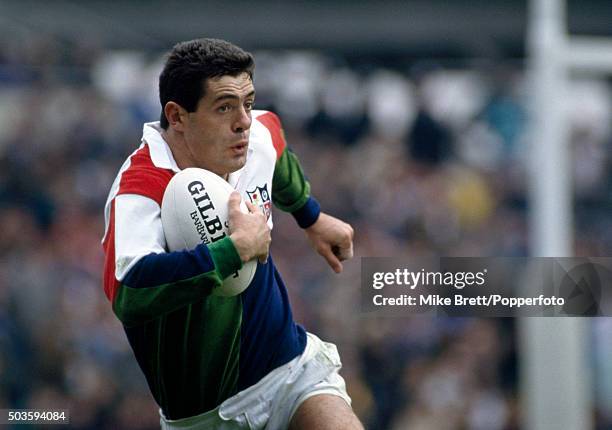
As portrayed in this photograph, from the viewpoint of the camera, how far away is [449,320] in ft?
32.8

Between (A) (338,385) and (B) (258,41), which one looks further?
(B) (258,41)

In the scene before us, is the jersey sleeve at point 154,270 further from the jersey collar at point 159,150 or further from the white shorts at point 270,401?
the white shorts at point 270,401

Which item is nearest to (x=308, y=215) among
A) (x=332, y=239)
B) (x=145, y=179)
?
(x=332, y=239)

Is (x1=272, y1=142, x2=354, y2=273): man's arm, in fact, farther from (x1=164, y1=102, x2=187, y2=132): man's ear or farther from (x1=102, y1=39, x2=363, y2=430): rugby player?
(x1=164, y1=102, x2=187, y2=132): man's ear

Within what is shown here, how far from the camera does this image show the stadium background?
9.46m

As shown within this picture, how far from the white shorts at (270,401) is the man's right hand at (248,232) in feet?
2.34

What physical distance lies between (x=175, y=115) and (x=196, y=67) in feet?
0.72

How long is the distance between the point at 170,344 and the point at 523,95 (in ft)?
27.6

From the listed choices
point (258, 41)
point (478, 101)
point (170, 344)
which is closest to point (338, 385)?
point (170, 344)

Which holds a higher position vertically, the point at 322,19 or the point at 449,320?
the point at 322,19

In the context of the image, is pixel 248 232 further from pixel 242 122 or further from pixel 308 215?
pixel 308 215

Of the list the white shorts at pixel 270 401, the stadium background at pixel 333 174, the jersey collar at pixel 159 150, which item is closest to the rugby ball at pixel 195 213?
the jersey collar at pixel 159 150

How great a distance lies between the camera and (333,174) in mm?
11461

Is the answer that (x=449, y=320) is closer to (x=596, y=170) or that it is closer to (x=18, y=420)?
(x=596, y=170)
